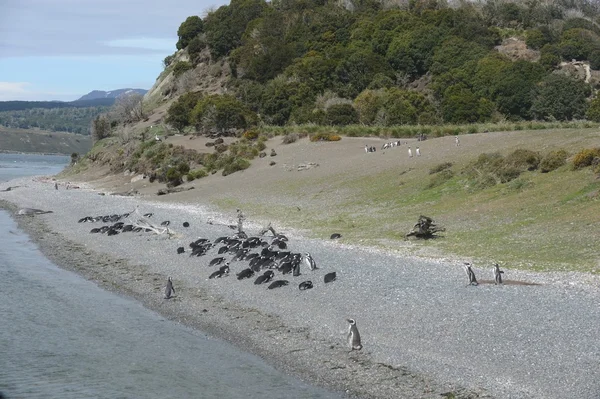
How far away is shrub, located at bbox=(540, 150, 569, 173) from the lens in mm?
27125

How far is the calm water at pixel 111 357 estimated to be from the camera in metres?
12.8

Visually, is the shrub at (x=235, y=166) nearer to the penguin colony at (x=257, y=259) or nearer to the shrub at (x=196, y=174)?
the shrub at (x=196, y=174)

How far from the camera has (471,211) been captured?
999 inches

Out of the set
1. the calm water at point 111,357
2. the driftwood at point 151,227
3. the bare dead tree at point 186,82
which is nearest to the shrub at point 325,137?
the driftwood at point 151,227

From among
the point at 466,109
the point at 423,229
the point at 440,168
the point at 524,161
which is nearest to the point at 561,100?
the point at 466,109

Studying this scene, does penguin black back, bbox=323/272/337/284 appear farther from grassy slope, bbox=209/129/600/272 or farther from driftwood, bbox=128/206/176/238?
driftwood, bbox=128/206/176/238

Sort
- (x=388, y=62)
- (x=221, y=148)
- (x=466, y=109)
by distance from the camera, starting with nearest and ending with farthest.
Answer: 1. (x=221, y=148)
2. (x=466, y=109)
3. (x=388, y=62)

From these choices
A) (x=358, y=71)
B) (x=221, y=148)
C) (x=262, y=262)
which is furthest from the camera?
(x=358, y=71)

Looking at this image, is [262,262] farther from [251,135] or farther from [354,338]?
[251,135]

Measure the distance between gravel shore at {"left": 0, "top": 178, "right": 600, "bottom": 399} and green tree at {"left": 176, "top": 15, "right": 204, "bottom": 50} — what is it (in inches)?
3102

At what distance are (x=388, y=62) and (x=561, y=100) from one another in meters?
22.6

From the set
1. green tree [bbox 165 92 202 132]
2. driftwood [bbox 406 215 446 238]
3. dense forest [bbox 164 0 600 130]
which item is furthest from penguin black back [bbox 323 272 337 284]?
green tree [bbox 165 92 202 132]

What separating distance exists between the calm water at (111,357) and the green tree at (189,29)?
8253 centimetres

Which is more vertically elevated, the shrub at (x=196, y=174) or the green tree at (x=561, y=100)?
the green tree at (x=561, y=100)
